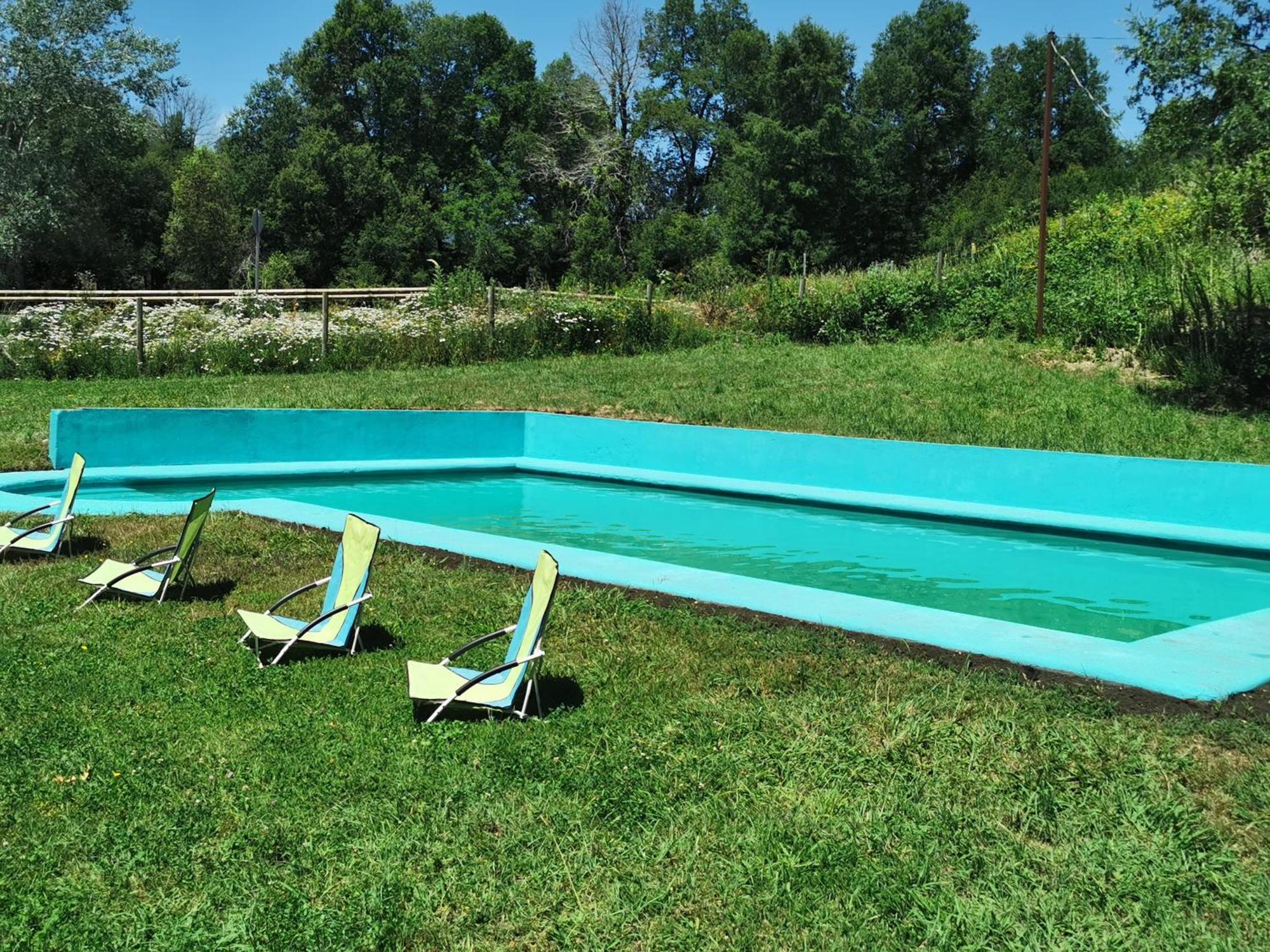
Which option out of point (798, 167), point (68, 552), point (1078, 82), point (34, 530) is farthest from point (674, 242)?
point (34, 530)

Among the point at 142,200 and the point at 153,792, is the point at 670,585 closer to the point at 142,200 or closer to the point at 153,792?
the point at 153,792

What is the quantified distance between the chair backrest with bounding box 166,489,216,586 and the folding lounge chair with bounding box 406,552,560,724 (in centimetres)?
213

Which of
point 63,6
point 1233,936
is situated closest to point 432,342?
point 1233,936

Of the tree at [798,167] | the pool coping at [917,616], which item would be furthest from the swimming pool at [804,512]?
the tree at [798,167]

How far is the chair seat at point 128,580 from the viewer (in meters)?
6.82

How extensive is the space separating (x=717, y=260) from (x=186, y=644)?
2400 centimetres

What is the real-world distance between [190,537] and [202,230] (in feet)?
131

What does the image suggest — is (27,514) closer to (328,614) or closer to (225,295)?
(328,614)

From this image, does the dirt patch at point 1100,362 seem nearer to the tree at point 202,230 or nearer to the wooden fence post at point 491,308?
the wooden fence post at point 491,308

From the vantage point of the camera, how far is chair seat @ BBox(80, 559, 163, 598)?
682 centimetres

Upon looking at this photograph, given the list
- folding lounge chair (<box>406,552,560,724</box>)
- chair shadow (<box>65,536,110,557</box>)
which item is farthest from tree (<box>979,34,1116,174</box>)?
folding lounge chair (<box>406,552,560,724</box>)

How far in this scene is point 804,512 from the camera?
11734mm

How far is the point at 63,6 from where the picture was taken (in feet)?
117

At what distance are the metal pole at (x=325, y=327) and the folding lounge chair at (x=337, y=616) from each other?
13.4m
